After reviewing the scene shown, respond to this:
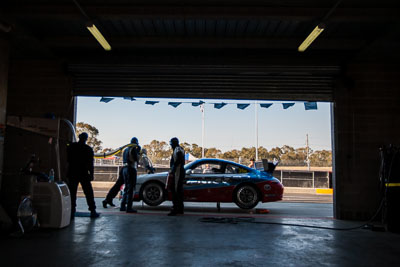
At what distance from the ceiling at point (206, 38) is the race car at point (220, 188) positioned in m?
2.24

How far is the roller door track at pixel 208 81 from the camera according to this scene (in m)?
7.71

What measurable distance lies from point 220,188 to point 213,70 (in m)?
3.12

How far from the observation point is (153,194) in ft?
28.8

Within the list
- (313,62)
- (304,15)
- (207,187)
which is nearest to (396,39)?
(313,62)

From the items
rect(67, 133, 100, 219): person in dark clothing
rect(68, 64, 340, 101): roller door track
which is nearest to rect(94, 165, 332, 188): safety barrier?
rect(68, 64, 340, 101): roller door track

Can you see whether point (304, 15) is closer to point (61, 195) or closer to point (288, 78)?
point (288, 78)

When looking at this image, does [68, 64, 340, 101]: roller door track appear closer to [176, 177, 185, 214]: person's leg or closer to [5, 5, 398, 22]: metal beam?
[5, 5, 398, 22]: metal beam

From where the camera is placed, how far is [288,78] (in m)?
7.95

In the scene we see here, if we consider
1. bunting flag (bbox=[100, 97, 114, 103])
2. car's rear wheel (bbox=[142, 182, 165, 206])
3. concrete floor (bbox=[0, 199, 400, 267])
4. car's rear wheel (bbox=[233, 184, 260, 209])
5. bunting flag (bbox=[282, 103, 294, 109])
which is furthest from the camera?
bunting flag (bbox=[282, 103, 294, 109])

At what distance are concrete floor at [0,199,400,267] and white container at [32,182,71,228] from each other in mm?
195

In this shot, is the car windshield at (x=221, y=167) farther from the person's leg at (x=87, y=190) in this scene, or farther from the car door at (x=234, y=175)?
the person's leg at (x=87, y=190)

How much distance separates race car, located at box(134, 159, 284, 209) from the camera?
335 inches

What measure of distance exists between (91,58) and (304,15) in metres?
4.98

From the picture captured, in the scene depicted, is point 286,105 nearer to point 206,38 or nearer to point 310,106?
point 310,106
